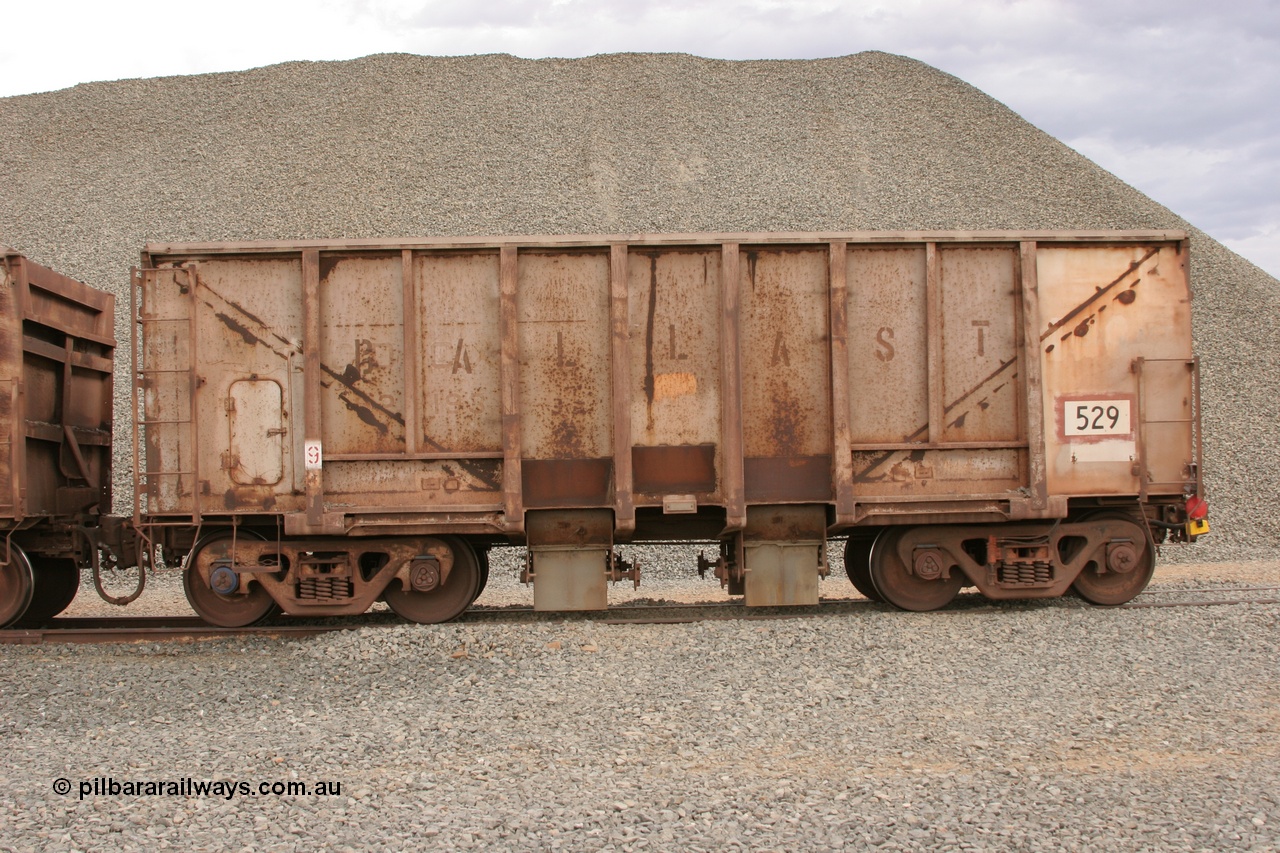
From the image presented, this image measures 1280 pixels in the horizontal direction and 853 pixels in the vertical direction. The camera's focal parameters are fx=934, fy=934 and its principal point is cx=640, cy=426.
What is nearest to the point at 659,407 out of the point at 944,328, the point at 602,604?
the point at 602,604

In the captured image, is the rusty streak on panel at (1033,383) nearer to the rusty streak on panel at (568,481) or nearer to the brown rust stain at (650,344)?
the brown rust stain at (650,344)

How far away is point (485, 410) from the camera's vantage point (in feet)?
26.4

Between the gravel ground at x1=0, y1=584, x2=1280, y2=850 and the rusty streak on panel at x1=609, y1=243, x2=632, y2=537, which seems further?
the rusty streak on panel at x1=609, y1=243, x2=632, y2=537

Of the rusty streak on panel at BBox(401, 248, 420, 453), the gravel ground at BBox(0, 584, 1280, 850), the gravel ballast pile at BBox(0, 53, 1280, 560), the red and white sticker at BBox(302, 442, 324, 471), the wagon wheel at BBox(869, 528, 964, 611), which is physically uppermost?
the gravel ballast pile at BBox(0, 53, 1280, 560)

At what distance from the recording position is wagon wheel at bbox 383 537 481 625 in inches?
324

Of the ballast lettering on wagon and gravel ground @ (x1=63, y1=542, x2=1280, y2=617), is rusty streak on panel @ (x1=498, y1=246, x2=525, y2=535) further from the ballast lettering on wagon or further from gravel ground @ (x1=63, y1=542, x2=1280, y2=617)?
gravel ground @ (x1=63, y1=542, x2=1280, y2=617)

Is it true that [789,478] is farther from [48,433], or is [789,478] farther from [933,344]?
[48,433]

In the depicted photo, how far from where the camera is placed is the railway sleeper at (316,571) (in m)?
8.09

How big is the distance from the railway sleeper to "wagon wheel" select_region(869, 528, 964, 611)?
363 centimetres

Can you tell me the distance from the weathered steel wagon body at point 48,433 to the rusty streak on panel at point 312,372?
8.12 ft

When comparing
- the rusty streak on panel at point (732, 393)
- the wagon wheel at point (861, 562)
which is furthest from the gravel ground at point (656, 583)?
the rusty streak on panel at point (732, 393)

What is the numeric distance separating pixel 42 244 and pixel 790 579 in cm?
2905

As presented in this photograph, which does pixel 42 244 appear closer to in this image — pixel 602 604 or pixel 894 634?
pixel 602 604

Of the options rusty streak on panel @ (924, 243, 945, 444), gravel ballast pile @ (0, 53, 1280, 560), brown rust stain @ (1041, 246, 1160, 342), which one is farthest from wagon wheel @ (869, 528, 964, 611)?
gravel ballast pile @ (0, 53, 1280, 560)
